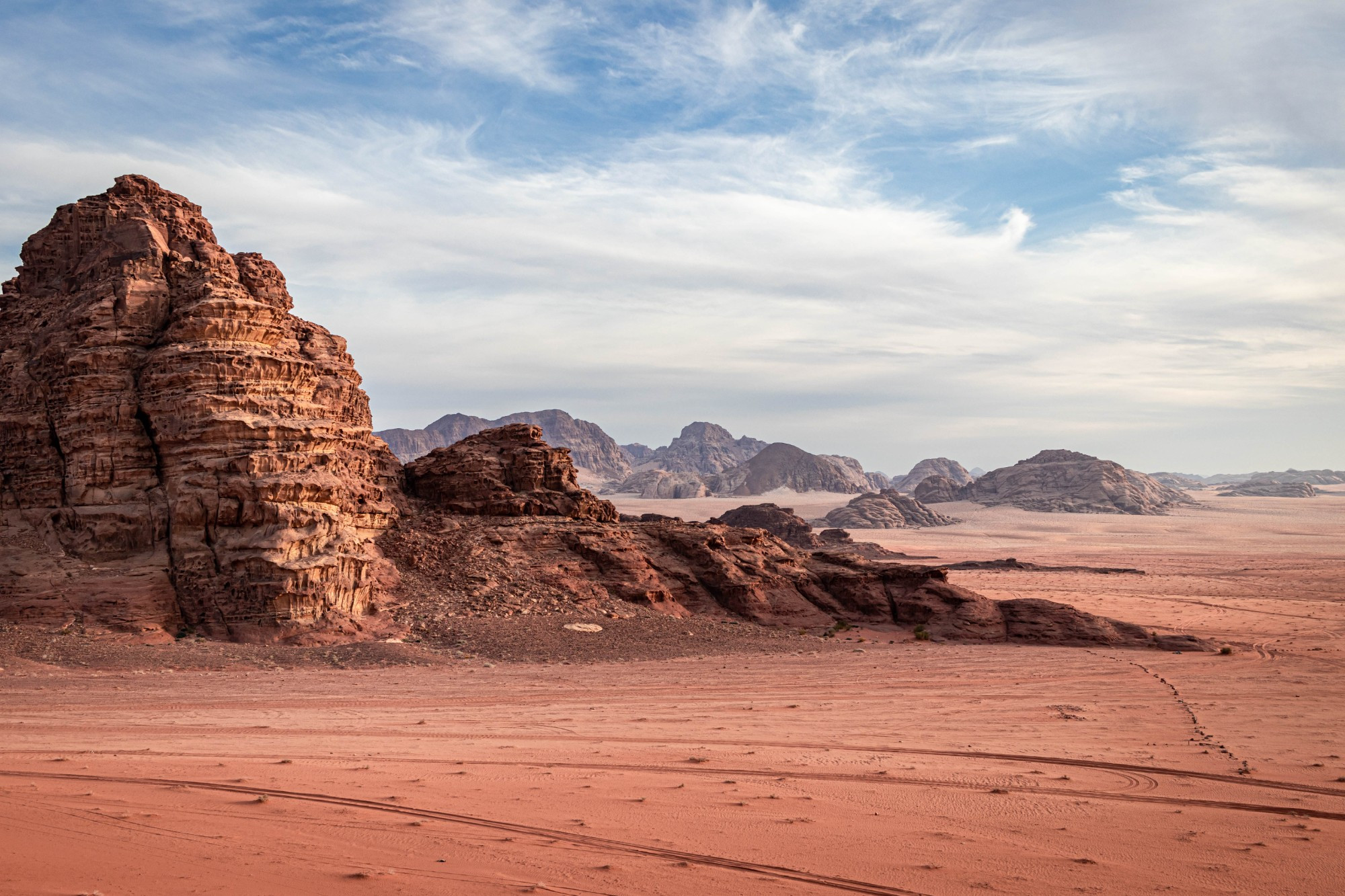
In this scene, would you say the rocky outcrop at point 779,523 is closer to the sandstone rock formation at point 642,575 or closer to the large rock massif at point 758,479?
the sandstone rock formation at point 642,575

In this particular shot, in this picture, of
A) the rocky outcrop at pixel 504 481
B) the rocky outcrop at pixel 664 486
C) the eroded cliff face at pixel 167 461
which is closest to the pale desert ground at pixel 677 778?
the eroded cliff face at pixel 167 461

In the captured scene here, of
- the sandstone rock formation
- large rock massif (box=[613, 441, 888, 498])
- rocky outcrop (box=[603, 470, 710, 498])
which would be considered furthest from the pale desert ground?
large rock massif (box=[613, 441, 888, 498])

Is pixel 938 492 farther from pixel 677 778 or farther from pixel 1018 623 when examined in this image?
pixel 677 778

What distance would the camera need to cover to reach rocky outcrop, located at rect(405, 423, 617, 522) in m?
29.3

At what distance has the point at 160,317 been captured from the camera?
23.9 m

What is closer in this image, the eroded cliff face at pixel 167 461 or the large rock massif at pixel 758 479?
the eroded cliff face at pixel 167 461

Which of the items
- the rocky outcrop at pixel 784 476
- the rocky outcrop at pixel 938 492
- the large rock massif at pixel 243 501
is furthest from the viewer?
the rocky outcrop at pixel 784 476

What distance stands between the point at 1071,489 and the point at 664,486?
70.6 m

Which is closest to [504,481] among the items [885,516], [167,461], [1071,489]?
[167,461]

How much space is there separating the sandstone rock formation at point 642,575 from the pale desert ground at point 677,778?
16.7ft

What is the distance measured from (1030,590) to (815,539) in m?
15.7

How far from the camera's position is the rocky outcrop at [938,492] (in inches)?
5758

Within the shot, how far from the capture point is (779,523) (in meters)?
60.9

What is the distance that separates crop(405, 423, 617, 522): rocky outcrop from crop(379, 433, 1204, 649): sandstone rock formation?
0.18 feet
